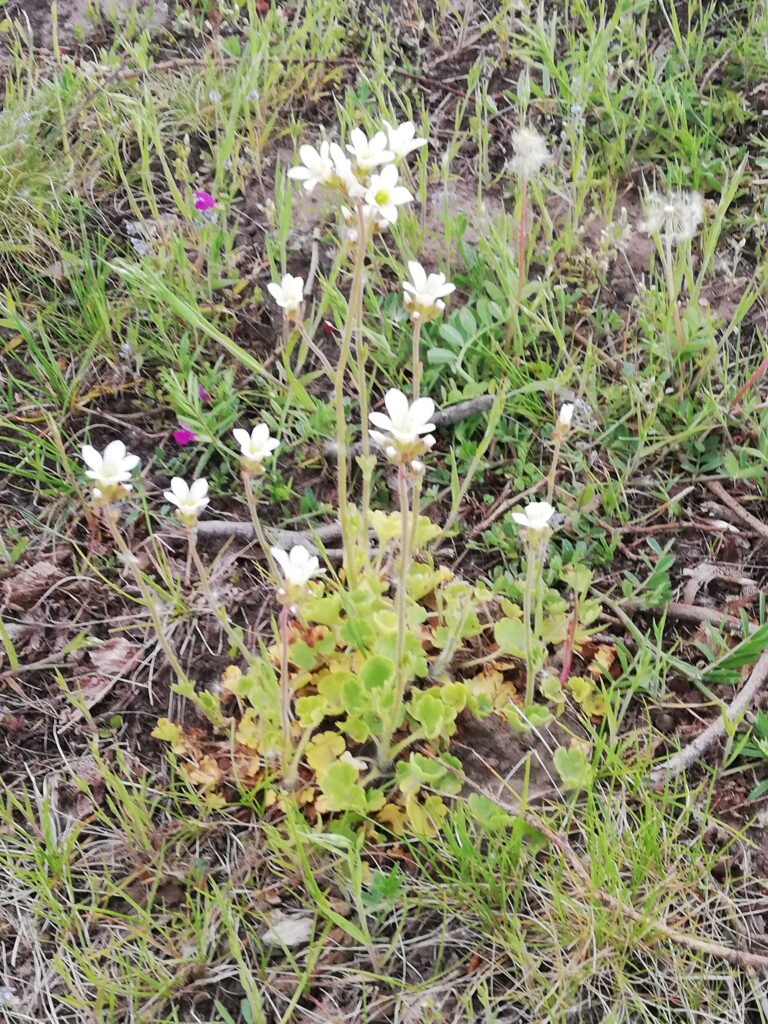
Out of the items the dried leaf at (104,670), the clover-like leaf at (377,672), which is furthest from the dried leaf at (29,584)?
the clover-like leaf at (377,672)

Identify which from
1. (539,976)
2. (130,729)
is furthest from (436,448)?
(539,976)

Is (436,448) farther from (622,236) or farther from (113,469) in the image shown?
(113,469)

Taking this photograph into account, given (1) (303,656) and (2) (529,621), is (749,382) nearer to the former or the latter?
(2) (529,621)

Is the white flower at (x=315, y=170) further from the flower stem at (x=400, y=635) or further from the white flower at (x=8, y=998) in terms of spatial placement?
the white flower at (x=8, y=998)

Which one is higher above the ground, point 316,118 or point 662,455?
point 316,118

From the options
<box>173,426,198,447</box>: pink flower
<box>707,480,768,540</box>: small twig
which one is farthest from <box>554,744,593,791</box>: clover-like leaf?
<box>173,426,198,447</box>: pink flower

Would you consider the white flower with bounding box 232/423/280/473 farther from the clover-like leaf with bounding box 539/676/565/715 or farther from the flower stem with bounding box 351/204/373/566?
the clover-like leaf with bounding box 539/676/565/715

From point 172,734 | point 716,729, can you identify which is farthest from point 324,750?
point 716,729
